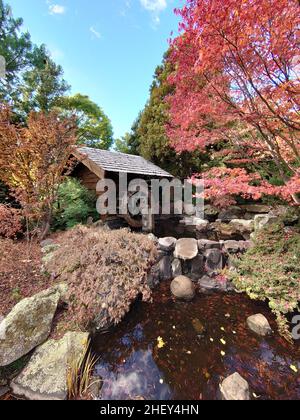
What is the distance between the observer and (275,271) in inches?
125

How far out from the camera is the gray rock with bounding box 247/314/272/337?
2607 millimetres

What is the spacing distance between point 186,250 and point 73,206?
3.92 meters

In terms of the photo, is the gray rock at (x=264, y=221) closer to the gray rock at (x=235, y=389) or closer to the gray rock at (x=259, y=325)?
the gray rock at (x=259, y=325)

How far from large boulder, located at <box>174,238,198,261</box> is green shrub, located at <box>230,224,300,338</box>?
0.85 metres

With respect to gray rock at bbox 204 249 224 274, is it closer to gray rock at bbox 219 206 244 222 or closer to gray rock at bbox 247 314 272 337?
gray rock at bbox 247 314 272 337

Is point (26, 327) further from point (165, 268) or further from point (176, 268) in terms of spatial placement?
point (176, 268)

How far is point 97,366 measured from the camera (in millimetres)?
2137

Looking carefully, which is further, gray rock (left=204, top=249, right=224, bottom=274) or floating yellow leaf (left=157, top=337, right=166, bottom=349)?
gray rock (left=204, top=249, right=224, bottom=274)

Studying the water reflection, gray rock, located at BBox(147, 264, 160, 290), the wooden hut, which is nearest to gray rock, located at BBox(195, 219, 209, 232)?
the wooden hut

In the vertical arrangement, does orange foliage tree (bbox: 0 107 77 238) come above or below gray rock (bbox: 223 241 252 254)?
above

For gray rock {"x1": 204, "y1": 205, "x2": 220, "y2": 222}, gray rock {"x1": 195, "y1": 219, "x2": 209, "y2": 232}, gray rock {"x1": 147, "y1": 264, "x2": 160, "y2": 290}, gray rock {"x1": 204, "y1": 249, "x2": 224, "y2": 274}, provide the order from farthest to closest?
gray rock {"x1": 204, "y1": 205, "x2": 220, "y2": 222} < gray rock {"x1": 195, "y1": 219, "x2": 209, "y2": 232} < gray rock {"x1": 204, "y1": 249, "x2": 224, "y2": 274} < gray rock {"x1": 147, "y1": 264, "x2": 160, "y2": 290}

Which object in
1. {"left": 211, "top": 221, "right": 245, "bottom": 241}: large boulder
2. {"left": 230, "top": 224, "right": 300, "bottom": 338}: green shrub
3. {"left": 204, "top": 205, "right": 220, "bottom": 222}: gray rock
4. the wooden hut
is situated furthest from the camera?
{"left": 204, "top": 205, "right": 220, "bottom": 222}: gray rock
